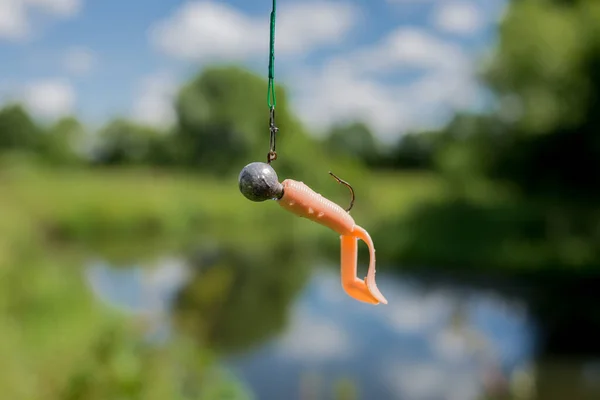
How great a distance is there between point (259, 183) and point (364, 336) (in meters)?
5.50

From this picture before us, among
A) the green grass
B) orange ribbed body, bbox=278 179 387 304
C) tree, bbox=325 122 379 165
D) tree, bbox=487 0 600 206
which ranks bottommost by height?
the green grass

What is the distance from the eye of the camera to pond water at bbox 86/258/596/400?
16.3 ft

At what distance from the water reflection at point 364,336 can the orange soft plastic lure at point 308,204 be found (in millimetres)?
4256

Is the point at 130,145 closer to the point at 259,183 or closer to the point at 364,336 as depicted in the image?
the point at 364,336

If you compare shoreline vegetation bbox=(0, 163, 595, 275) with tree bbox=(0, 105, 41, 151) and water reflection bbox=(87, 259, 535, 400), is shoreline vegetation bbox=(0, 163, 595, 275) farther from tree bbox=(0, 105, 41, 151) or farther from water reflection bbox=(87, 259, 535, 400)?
water reflection bbox=(87, 259, 535, 400)

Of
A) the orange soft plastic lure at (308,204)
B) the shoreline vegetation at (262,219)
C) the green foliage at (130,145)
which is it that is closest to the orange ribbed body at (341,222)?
the orange soft plastic lure at (308,204)

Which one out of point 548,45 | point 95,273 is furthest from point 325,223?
point 548,45

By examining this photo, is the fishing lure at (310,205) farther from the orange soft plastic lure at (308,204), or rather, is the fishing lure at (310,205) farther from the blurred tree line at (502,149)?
the blurred tree line at (502,149)

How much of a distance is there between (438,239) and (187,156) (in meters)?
4.35

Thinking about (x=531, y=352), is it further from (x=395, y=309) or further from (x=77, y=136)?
(x=77, y=136)

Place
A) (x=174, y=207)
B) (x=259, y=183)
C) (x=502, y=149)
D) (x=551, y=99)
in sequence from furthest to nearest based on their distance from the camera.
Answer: (x=174, y=207)
(x=502, y=149)
(x=551, y=99)
(x=259, y=183)

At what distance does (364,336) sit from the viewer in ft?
19.5

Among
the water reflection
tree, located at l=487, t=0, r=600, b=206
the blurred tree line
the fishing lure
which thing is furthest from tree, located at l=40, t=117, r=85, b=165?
the fishing lure

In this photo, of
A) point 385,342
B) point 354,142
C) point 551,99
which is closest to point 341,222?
point 385,342
